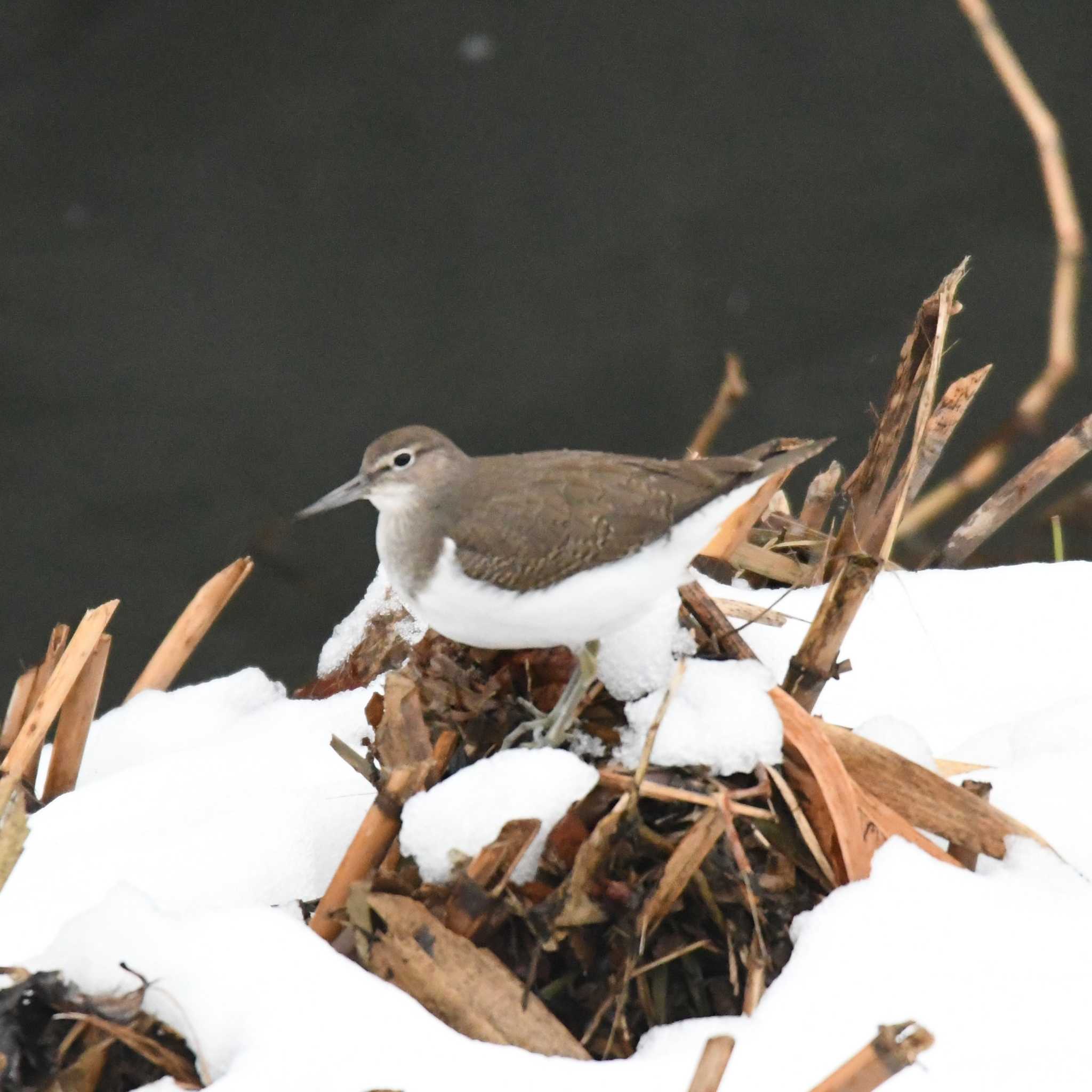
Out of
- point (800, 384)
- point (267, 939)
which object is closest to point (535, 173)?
point (800, 384)

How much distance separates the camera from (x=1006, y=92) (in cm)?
573

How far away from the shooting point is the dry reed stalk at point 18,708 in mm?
3576

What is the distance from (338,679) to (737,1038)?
1.83 meters

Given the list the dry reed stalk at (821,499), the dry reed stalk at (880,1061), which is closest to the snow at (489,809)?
the dry reed stalk at (880,1061)

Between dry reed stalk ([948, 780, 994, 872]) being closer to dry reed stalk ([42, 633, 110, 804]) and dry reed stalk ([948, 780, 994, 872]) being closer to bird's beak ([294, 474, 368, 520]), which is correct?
bird's beak ([294, 474, 368, 520])

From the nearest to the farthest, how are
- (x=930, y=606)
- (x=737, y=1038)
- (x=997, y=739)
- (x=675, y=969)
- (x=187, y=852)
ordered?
1. (x=737, y=1038)
2. (x=675, y=969)
3. (x=187, y=852)
4. (x=997, y=739)
5. (x=930, y=606)

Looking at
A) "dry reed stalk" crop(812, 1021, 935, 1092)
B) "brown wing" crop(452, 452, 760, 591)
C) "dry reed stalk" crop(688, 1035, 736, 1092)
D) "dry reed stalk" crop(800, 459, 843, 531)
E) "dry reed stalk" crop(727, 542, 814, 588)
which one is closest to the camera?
"dry reed stalk" crop(812, 1021, 935, 1092)

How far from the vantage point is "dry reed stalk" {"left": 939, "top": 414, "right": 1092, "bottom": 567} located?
395 cm

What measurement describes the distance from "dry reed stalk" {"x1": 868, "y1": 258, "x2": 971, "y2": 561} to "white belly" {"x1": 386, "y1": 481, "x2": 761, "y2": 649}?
63 cm

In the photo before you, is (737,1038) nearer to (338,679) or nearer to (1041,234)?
(338,679)

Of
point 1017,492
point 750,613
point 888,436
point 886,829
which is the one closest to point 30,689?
point 750,613

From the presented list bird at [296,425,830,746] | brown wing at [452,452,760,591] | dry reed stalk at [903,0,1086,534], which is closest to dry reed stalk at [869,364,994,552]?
bird at [296,425,830,746]

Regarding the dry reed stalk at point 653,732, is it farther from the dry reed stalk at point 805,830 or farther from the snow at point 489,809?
the dry reed stalk at point 805,830

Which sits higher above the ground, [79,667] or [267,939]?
[79,667]
